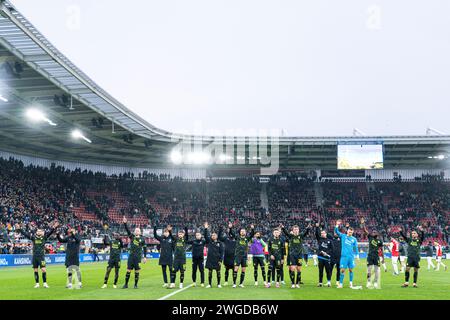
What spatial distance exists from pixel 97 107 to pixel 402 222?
135 ft

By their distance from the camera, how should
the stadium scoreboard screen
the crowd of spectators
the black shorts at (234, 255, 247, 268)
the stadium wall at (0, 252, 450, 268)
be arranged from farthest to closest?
1. the crowd of spectators
2. the stadium scoreboard screen
3. the stadium wall at (0, 252, 450, 268)
4. the black shorts at (234, 255, 247, 268)

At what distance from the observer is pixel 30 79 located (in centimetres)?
3538

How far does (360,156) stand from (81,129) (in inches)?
1157

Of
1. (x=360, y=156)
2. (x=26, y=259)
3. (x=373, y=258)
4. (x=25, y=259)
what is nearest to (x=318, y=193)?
(x=360, y=156)

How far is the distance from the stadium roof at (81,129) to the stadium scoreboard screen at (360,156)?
2.72 feet

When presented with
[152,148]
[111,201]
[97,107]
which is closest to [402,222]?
[152,148]

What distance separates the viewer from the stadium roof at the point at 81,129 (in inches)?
1226

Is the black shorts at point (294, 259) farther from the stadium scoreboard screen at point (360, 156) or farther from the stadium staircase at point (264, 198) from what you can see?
the stadium staircase at point (264, 198)

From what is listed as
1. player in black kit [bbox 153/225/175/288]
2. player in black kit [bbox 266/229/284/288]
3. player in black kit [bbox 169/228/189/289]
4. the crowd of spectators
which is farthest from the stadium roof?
player in black kit [bbox 266/229/284/288]

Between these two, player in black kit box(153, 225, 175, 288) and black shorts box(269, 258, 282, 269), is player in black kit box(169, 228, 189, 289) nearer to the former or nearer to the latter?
player in black kit box(153, 225, 175, 288)

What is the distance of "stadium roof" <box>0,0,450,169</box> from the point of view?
31145 mm

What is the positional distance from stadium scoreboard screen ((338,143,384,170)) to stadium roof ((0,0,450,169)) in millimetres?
828

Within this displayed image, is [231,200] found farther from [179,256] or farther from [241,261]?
[179,256]

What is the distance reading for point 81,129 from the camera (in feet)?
163
